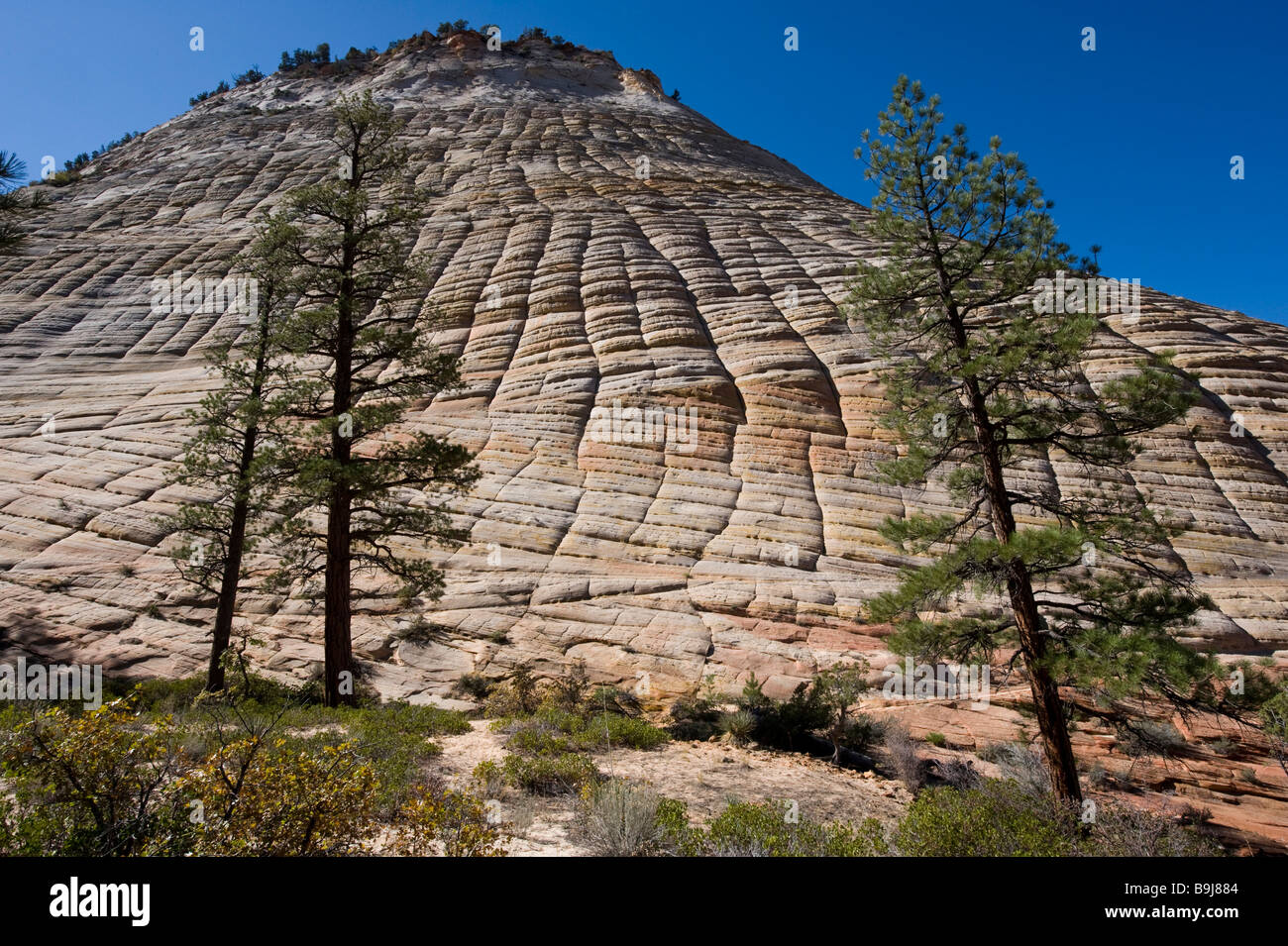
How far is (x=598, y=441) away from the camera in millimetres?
21875

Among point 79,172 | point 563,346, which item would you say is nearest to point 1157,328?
point 563,346

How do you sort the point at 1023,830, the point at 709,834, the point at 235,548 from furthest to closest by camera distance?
the point at 235,548
the point at 1023,830
the point at 709,834

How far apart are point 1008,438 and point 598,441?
13.9 metres

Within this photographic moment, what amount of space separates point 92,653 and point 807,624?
52.5 feet

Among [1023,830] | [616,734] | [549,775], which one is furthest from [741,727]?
[1023,830]

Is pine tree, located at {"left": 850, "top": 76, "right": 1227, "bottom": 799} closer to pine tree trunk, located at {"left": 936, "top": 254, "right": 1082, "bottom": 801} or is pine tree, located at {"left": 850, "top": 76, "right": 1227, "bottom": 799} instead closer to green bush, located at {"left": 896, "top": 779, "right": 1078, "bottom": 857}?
pine tree trunk, located at {"left": 936, "top": 254, "right": 1082, "bottom": 801}

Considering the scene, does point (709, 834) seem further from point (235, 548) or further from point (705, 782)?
point (235, 548)

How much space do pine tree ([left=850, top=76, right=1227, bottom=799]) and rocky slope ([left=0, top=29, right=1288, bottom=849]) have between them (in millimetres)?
4795

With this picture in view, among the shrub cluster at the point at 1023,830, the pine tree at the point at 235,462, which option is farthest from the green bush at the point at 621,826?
the pine tree at the point at 235,462

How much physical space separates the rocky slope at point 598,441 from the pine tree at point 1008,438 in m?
4.80

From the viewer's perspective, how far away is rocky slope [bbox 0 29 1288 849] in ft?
48.9

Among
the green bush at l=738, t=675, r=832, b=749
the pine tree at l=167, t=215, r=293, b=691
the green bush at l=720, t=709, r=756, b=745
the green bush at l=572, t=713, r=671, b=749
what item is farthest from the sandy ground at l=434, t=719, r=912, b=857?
the pine tree at l=167, t=215, r=293, b=691

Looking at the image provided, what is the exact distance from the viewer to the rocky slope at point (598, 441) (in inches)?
587

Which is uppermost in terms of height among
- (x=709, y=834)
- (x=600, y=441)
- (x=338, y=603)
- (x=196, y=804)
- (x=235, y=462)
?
(x=600, y=441)
